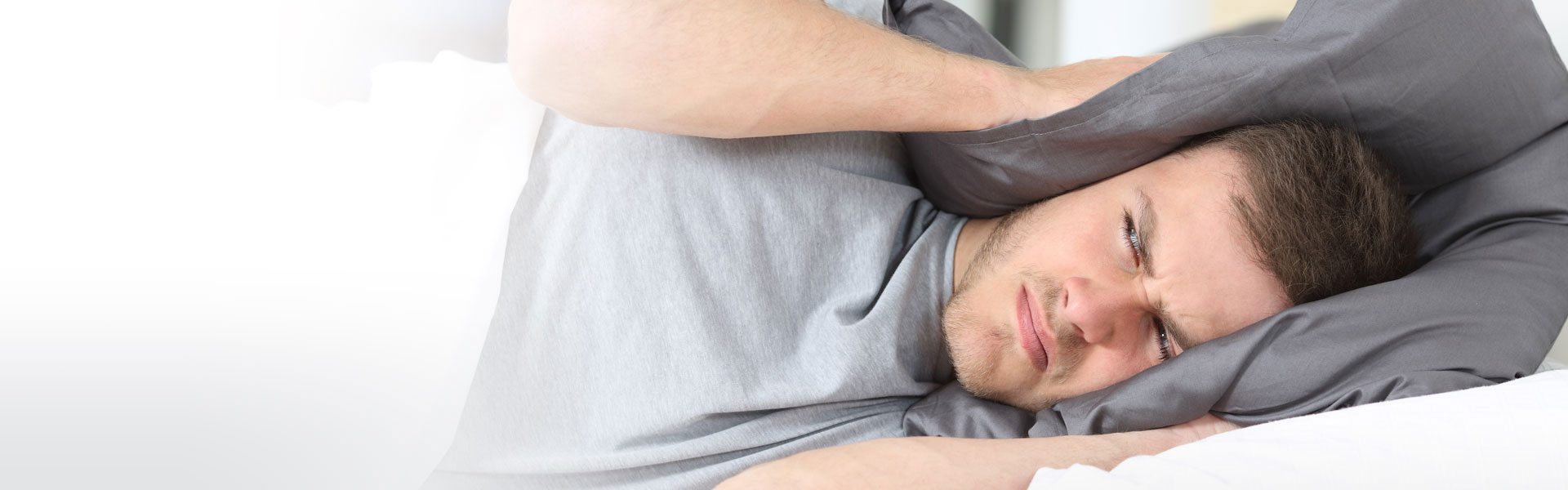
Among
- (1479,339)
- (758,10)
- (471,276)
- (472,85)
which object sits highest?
(472,85)

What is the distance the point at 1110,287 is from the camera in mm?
1013

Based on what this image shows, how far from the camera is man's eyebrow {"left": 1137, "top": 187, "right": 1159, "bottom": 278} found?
1.01 metres

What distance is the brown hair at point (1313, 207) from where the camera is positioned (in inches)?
39.2

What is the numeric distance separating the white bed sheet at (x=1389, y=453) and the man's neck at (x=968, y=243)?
461 mm

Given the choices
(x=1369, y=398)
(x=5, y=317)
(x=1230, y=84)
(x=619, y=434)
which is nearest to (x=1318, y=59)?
(x=1230, y=84)

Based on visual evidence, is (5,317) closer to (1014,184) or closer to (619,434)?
(619,434)

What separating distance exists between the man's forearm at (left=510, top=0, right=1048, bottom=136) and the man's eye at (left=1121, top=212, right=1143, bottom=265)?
6.8 inches

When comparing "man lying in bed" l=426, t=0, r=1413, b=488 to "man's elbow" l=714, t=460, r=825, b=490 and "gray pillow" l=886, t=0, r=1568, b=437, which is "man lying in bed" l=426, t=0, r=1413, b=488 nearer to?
"gray pillow" l=886, t=0, r=1568, b=437

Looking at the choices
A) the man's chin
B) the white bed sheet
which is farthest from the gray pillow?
the white bed sheet

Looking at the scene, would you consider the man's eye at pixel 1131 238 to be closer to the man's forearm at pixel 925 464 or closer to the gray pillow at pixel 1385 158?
the gray pillow at pixel 1385 158

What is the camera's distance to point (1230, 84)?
3.24ft

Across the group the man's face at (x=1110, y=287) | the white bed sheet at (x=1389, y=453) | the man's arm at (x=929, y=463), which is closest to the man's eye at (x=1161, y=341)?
the man's face at (x=1110, y=287)

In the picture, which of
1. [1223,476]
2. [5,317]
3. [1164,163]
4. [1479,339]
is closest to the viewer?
[1223,476]

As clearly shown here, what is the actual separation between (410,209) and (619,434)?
0.92 feet
